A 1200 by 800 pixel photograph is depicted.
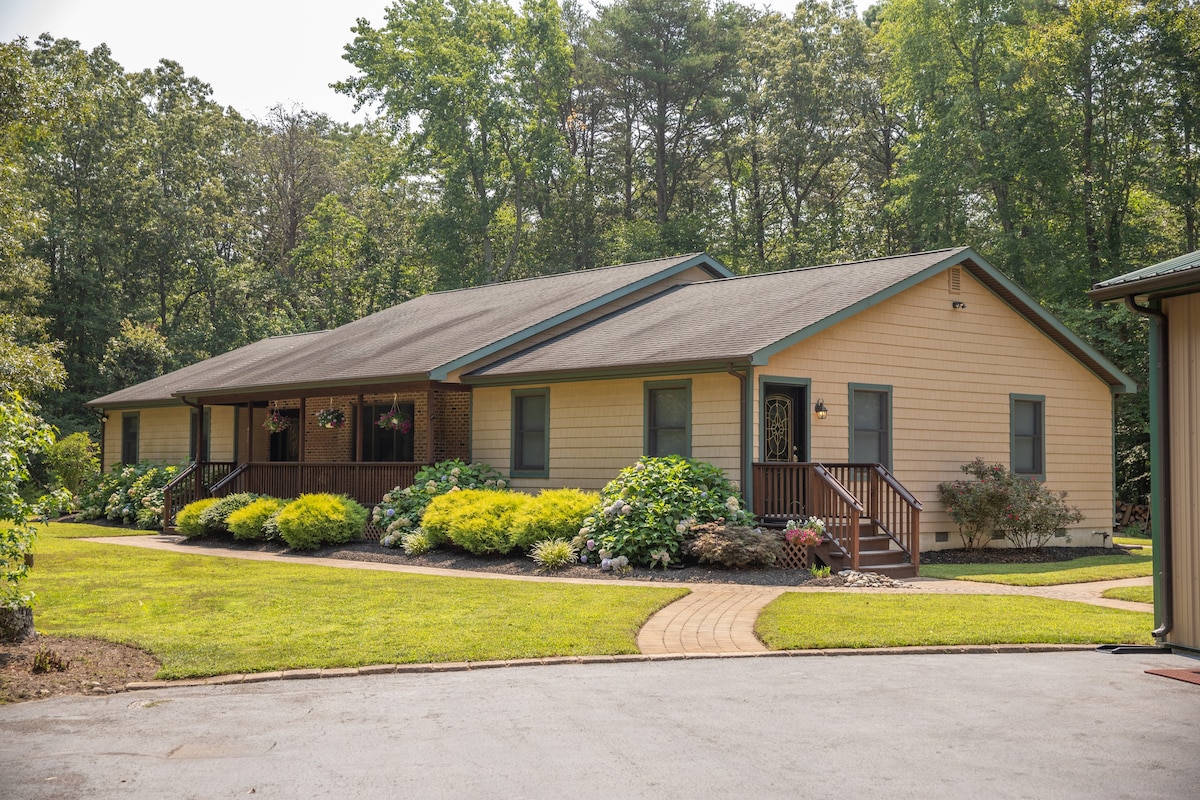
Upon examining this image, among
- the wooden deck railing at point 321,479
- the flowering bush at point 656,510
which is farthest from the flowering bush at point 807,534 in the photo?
the wooden deck railing at point 321,479

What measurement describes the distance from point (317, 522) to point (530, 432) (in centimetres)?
395

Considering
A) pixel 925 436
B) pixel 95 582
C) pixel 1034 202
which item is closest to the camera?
pixel 95 582

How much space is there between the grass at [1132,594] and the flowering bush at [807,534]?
3.53 m

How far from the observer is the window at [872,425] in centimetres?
1823

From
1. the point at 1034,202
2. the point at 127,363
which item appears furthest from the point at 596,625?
the point at 127,363

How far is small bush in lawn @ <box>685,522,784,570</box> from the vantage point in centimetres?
1488

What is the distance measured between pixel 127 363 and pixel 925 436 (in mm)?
31235

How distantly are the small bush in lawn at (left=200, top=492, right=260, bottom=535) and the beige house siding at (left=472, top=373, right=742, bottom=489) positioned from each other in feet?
15.0

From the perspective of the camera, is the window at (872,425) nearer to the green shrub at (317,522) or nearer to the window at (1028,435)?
the window at (1028,435)

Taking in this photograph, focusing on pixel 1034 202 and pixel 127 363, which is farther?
pixel 127 363

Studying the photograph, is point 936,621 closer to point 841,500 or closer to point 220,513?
point 841,500

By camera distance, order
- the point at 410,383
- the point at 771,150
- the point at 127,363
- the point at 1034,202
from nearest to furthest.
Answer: the point at 410,383, the point at 1034,202, the point at 127,363, the point at 771,150

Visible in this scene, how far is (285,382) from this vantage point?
881 inches

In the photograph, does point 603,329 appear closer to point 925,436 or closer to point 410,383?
point 410,383
